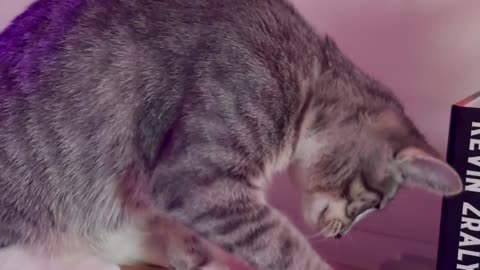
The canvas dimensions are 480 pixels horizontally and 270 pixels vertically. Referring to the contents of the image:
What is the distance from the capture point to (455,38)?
1.36 metres

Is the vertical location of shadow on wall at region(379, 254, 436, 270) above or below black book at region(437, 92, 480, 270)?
below

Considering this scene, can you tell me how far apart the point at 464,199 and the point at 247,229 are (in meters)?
0.36

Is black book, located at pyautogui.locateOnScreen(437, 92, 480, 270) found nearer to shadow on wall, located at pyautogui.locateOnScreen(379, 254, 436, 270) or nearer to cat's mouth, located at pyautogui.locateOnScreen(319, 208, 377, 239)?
cat's mouth, located at pyautogui.locateOnScreen(319, 208, 377, 239)

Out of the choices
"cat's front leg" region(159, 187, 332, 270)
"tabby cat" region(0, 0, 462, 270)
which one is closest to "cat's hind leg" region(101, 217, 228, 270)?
"tabby cat" region(0, 0, 462, 270)

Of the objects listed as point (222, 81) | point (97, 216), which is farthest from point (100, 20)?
point (97, 216)

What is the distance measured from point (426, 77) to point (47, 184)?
2.73 ft

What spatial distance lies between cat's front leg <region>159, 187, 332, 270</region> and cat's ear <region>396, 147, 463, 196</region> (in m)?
0.22

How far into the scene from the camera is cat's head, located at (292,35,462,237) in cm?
107

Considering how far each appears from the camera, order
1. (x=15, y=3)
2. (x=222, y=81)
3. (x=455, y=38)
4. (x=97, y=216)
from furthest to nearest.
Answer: (x=15, y=3)
(x=455, y=38)
(x=97, y=216)
(x=222, y=81)

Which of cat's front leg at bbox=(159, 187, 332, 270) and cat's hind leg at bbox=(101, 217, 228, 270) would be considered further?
cat's hind leg at bbox=(101, 217, 228, 270)

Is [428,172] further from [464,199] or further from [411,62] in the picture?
[411,62]

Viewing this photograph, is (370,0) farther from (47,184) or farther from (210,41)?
(47,184)

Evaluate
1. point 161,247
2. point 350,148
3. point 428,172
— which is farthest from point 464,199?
point 161,247

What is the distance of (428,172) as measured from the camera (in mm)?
997
